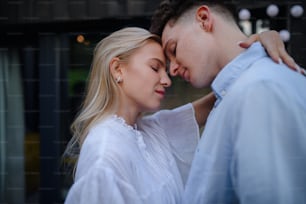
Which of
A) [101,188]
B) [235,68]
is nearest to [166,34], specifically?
[235,68]

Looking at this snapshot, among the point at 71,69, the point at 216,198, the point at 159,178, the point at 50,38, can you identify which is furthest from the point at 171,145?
the point at 50,38

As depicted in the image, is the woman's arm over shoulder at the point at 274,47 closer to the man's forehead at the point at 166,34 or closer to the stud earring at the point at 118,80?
the man's forehead at the point at 166,34

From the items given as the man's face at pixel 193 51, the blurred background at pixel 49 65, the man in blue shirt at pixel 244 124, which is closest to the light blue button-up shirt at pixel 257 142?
the man in blue shirt at pixel 244 124

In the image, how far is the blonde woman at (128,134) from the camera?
93cm

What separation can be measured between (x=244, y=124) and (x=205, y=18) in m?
0.25

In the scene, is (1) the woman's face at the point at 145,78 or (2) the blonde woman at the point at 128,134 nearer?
(2) the blonde woman at the point at 128,134

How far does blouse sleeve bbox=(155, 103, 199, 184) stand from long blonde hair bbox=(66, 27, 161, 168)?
16cm

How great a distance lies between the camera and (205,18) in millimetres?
938

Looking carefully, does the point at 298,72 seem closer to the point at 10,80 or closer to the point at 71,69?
the point at 71,69

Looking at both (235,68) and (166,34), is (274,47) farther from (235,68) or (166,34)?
(166,34)

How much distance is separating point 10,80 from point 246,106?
1.61 meters

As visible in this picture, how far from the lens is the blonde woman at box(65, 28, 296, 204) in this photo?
0.93 m

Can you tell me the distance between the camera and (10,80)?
87.5 inches

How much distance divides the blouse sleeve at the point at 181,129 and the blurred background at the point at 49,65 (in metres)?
0.86
